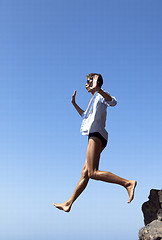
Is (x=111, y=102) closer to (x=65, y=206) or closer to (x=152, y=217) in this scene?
(x=65, y=206)

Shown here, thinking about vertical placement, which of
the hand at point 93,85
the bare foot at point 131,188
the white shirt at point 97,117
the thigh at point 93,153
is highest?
the hand at point 93,85

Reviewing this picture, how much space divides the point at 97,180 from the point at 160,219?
5.38 ft

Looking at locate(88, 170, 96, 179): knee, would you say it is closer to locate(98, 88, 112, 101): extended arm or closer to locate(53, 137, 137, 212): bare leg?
locate(53, 137, 137, 212): bare leg

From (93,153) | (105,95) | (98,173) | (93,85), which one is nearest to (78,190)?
(98,173)

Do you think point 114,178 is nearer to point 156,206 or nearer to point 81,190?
point 81,190

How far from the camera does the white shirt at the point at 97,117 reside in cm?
821

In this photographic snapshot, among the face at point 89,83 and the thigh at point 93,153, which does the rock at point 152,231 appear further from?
the face at point 89,83

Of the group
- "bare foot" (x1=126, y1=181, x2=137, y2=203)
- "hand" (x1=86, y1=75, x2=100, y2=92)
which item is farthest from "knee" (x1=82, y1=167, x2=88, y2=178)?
"hand" (x1=86, y1=75, x2=100, y2=92)

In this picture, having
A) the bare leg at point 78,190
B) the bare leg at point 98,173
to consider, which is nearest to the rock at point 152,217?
the bare leg at point 98,173

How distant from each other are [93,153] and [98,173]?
0.43 meters

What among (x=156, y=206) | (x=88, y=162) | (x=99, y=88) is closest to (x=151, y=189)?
(x=156, y=206)

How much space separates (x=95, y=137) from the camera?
813cm

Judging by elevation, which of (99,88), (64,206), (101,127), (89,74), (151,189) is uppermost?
(89,74)

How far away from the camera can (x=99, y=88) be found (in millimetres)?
8055
